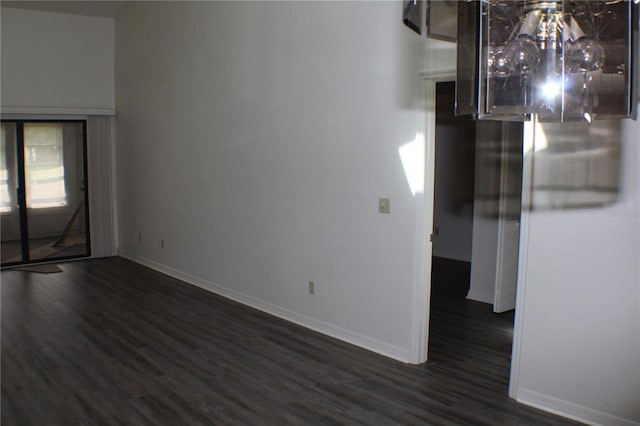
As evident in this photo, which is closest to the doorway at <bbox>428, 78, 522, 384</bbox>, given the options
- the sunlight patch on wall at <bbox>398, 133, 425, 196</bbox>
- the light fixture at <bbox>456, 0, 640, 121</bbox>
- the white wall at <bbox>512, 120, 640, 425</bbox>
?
the white wall at <bbox>512, 120, 640, 425</bbox>

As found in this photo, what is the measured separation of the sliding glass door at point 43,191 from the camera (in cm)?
766

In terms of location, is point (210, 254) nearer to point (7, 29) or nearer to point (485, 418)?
point (485, 418)

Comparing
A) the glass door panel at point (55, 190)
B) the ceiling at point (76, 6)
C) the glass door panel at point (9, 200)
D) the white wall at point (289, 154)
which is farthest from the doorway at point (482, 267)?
the glass door panel at point (9, 200)

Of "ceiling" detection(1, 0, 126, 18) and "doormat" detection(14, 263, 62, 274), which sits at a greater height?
"ceiling" detection(1, 0, 126, 18)

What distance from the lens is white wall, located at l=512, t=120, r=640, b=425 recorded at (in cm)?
298

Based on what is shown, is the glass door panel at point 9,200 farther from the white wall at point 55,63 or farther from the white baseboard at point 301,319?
the white baseboard at point 301,319

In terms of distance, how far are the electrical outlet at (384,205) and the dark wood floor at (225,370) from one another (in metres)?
1.12

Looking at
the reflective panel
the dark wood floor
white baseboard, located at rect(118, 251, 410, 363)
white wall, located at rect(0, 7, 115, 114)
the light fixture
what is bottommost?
the dark wood floor

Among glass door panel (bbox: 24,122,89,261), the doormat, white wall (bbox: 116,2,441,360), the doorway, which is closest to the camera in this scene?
white wall (bbox: 116,2,441,360)

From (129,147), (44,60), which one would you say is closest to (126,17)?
(44,60)

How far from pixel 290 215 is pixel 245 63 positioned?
1.63 m

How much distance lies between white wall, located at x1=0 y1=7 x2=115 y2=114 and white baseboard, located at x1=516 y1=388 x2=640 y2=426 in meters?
7.00

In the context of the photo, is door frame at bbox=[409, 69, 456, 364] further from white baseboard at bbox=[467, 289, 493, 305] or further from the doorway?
white baseboard at bbox=[467, 289, 493, 305]

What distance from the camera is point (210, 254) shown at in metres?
6.25
